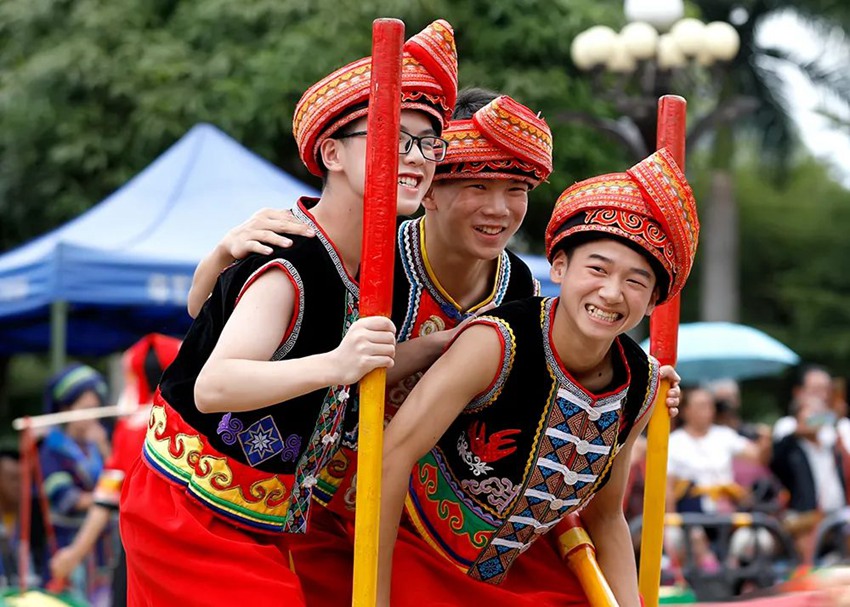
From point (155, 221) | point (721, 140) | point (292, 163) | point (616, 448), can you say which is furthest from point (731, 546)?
point (721, 140)

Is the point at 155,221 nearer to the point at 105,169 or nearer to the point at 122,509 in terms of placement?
the point at 105,169

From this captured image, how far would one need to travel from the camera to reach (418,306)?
363 centimetres

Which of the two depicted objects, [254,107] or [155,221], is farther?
[254,107]

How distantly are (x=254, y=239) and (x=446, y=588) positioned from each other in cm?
94

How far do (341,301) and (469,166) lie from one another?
1.83 ft

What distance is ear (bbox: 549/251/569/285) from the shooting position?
3403 millimetres

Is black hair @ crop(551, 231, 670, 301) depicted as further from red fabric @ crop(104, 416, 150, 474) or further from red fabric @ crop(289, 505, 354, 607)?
red fabric @ crop(104, 416, 150, 474)

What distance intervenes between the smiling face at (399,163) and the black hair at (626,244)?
0.36m

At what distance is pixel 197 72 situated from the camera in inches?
603

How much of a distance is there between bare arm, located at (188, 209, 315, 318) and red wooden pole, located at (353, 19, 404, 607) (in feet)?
1.11

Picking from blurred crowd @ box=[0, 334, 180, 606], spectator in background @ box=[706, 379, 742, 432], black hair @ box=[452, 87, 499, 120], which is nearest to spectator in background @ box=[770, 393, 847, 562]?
spectator in background @ box=[706, 379, 742, 432]

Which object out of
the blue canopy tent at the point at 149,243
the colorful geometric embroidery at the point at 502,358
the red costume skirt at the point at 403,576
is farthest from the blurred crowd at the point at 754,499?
the colorful geometric embroidery at the point at 502,358

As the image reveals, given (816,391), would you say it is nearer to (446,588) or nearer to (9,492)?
(9,492)

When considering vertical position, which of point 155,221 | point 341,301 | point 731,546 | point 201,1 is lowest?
point 731,546
